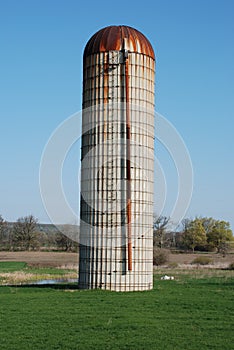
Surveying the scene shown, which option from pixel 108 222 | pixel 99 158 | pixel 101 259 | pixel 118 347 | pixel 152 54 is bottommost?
pixel 118 347

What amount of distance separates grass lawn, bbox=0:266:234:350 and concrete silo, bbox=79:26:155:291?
5.23 feet

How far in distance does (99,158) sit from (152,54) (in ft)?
19.9

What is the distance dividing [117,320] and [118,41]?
1451 centimetres

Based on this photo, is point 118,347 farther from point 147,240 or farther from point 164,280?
point 164,280

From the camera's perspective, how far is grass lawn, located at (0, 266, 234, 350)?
512 inches

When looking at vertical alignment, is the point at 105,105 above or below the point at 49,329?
above

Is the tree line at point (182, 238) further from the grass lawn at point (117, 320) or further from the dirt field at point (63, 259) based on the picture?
the grass lawn at point (117, 320)

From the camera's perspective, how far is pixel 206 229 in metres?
108

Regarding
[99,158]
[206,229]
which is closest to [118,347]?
[99,158]

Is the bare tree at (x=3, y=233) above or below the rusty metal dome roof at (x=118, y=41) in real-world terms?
below

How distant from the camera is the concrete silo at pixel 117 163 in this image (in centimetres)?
2450

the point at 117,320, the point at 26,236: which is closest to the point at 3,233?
the point at 26,236

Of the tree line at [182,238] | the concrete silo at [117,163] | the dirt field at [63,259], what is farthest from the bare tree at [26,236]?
the concrete silo at [117,163]

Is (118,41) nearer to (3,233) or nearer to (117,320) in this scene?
(117,320)
